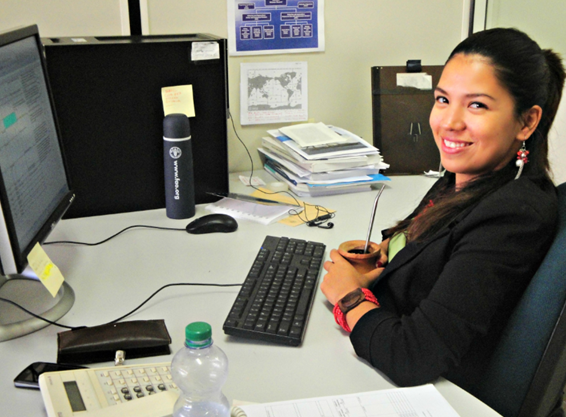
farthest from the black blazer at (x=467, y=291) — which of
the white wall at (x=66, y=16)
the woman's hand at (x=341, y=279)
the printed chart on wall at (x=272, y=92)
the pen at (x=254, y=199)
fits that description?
the white wall at (x=66, y=16)

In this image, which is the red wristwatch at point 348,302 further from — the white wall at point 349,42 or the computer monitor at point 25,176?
the white wall at point 349,42

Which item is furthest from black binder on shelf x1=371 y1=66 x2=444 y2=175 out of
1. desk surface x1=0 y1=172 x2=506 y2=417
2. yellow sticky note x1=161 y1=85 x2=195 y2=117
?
yellow sticky note x1=161 y1=85 x2=195 y2=117

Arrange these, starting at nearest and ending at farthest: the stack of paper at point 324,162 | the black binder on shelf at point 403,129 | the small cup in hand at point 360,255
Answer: the small cup in hand at point 360,255
the stack of paper at point 324,162
the black binder on shelf at point 403,129

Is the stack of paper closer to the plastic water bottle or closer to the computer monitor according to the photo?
the computer monitor

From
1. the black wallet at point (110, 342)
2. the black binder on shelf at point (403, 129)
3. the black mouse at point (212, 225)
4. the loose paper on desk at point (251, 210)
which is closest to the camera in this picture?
the black wallet at point (110, 342)

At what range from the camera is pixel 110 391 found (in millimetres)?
820

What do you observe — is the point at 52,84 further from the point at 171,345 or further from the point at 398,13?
the point at 398,13

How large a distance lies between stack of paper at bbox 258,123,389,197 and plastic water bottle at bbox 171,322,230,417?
99 cm

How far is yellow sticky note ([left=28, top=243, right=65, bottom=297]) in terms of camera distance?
100 cm

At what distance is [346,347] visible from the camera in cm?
99

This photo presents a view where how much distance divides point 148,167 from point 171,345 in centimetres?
76

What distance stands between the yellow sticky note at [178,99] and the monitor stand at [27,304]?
0.60m

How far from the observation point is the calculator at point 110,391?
0.77 metres

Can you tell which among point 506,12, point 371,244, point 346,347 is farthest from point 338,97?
point 346,347
